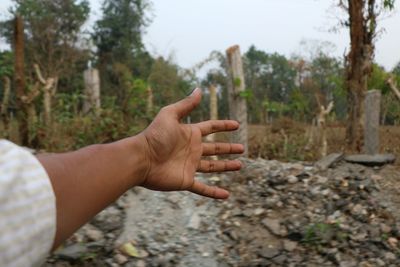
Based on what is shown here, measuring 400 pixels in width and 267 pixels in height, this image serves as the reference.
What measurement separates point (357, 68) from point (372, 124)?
1997 millimetres

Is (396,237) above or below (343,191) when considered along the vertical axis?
below

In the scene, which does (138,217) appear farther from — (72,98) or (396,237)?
(72,98)

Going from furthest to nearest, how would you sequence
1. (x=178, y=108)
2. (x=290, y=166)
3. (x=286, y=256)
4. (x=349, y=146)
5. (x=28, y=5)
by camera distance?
(x=28, y=5), (x=349, y=146), (x=290, y=166), (x=286, y=256), (x=178, y=108)

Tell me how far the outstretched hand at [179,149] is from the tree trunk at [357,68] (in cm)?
568

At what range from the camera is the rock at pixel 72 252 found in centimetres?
301

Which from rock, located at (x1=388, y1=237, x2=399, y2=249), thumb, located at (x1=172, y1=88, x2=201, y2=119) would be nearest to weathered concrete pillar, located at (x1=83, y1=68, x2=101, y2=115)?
rock, located at (x1=388, y1=237, x2=399, y2=249)

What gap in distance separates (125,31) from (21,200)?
23898 mm

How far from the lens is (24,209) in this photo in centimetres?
63

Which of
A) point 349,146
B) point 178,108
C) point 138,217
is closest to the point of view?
point 178,108

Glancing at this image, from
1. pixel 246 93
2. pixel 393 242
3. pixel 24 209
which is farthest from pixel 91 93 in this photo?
pixel 24 209

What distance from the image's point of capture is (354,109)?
7.14m

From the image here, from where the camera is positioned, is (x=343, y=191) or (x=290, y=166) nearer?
(x=343, y=191)

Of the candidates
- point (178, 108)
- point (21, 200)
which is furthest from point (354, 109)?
point (21, 200)

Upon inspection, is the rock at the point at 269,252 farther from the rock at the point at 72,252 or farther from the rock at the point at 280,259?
the rock at the point at 72,252
